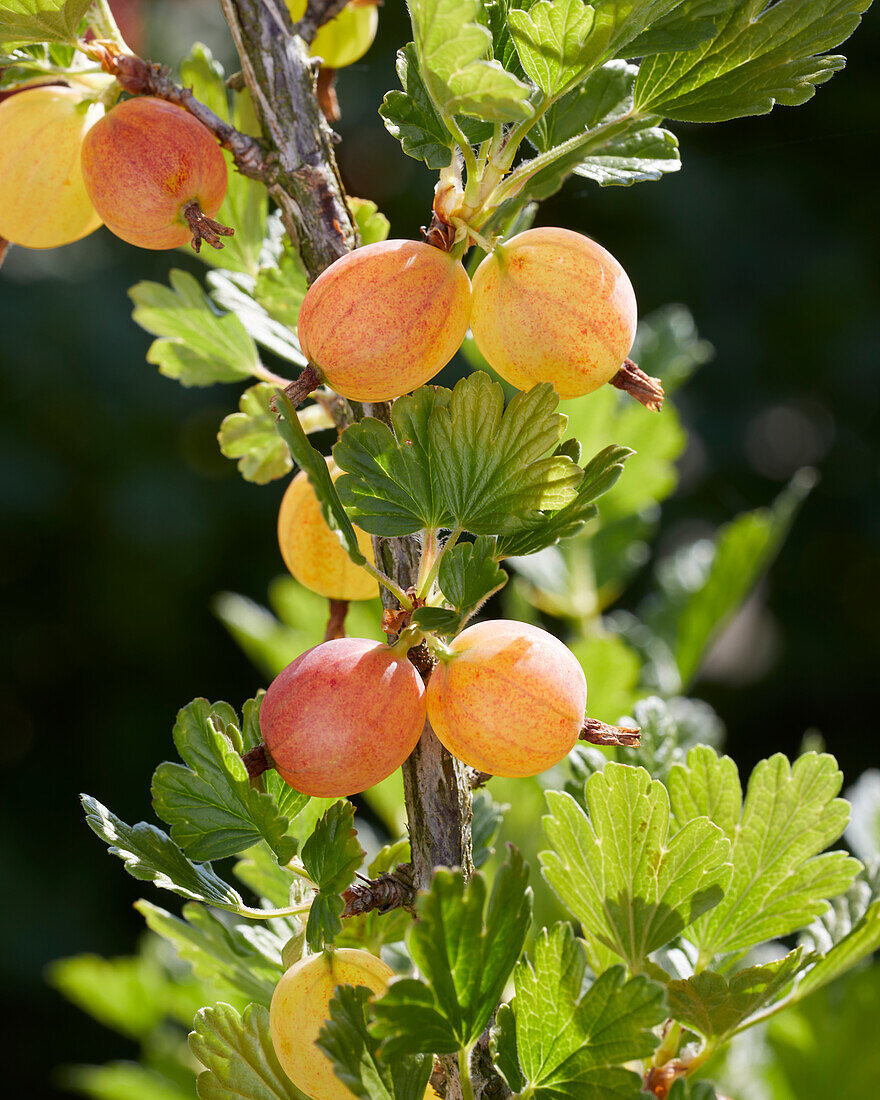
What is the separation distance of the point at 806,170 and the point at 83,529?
1624mm

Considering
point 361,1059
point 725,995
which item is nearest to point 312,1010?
point 361,1059

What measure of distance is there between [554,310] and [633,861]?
0.61 ft

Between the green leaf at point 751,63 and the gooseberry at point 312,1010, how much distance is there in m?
0.31

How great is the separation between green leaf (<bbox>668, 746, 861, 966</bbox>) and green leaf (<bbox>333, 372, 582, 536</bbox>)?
0.14 m

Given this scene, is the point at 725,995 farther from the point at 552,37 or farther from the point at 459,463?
the point at 552,37

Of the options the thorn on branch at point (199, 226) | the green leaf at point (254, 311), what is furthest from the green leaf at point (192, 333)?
the thorn on branch at point (199, 226)

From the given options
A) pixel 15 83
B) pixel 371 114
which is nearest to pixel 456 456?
pixel 15 83

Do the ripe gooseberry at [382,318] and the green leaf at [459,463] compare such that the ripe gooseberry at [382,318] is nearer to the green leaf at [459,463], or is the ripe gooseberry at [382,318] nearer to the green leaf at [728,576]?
the green leaf at [459,463]

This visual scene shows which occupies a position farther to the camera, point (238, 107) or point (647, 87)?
point (238, 107)

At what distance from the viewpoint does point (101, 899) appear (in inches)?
81.6

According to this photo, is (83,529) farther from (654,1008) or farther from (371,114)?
(654,1008)

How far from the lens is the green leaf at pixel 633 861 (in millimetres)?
345

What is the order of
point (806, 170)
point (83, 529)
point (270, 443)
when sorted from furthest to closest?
point (83, 529) < point (806, 170) < point (270, 443)

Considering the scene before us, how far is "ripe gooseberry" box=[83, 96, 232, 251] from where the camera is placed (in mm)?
353
